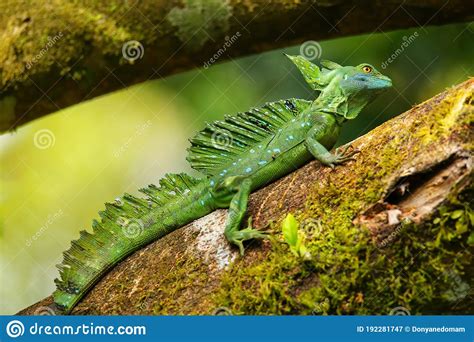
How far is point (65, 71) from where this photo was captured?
14.3 ft

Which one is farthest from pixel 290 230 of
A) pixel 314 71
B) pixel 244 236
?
pixel 314 71

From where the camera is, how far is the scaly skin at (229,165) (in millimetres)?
3818

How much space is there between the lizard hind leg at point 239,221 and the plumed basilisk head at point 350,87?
87cm

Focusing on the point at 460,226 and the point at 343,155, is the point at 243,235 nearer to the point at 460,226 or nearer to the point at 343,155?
the point at 343,155

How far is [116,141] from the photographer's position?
7805mm

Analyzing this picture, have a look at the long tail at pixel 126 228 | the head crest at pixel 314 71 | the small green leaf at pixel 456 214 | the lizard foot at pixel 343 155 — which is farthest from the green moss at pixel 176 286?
the head crest at pixel 314 71

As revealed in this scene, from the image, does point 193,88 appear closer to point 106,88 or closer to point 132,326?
point 106,88

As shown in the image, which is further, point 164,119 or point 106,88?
point 164,119

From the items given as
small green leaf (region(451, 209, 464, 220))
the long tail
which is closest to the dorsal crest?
the long tail

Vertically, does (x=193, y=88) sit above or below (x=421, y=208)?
above

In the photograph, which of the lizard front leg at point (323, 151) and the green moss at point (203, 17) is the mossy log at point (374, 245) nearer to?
the lizard front leg at point (323, 151)

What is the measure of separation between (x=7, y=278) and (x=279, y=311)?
5.36 m

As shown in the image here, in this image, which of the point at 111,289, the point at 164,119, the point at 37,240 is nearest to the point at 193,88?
the point at 164,119

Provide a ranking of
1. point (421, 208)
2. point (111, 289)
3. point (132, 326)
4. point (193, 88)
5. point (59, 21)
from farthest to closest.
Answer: point (193, 88) → point (59, 21) → point (111, 289) → point (132, 326) → point (421, 208)
